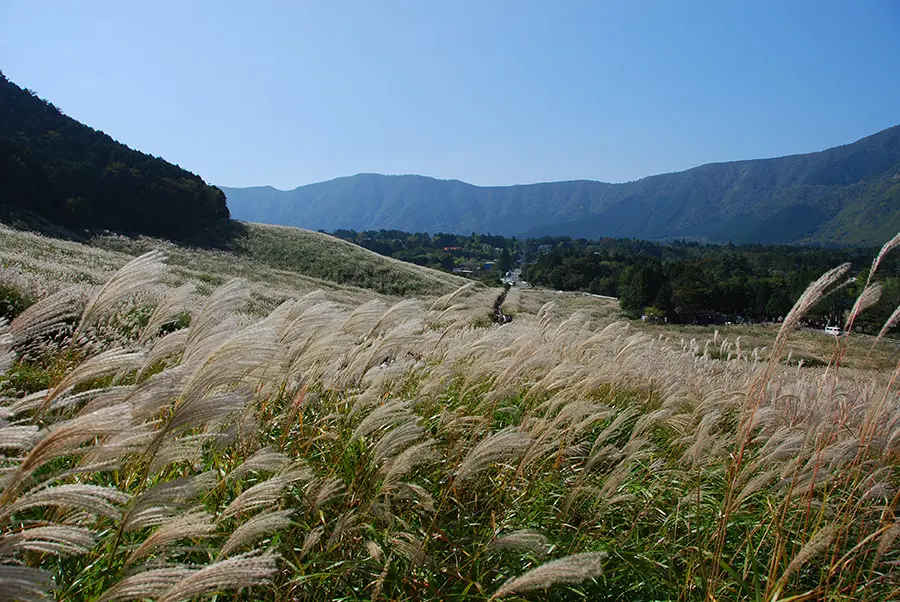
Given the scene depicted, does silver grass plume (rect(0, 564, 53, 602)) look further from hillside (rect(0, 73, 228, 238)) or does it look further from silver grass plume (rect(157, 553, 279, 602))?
hillside (rect(0, 73, 228, 238))

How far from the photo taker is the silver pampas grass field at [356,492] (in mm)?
1555

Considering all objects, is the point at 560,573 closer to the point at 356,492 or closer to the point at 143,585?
the point at 143,585

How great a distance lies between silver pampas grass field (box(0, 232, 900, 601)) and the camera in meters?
1.55

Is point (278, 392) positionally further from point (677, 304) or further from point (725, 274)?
point (725, 274)

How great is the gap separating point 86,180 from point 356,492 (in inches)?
2225

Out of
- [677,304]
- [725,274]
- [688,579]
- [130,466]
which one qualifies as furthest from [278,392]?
[725,274]

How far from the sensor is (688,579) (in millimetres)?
2395

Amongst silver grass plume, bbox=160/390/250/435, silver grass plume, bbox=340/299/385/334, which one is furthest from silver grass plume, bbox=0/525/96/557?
silver grass plume, bbox=340/299/385/334

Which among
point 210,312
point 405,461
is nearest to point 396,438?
point 405,461

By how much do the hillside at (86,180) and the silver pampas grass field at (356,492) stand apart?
4775 cm

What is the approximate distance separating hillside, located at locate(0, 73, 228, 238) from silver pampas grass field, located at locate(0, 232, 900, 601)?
157 feet

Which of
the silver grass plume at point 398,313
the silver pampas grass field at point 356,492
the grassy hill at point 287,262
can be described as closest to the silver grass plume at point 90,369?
the silver pampas grass field at point 356,492

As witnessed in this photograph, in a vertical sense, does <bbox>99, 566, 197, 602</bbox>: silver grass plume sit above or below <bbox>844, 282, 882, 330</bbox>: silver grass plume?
below

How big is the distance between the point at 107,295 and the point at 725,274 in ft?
412
